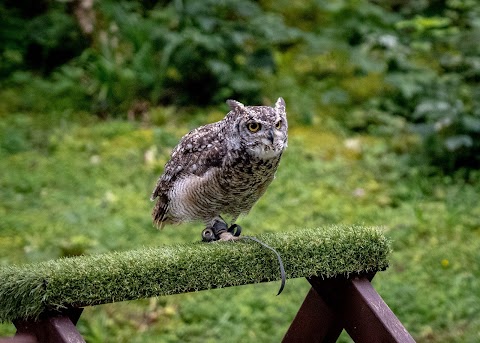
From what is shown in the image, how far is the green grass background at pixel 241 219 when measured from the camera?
13.4ft

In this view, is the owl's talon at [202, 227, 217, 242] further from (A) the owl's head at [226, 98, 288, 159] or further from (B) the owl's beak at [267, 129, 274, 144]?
(B) the owl's beak at [267, 129, 274, 144]

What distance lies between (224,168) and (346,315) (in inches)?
27.9

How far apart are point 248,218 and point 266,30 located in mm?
1895

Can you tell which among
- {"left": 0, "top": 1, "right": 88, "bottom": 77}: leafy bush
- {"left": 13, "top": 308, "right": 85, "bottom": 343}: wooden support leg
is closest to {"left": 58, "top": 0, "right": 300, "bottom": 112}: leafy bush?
{"left": 0, "top": 1, "right": 88, "bottom": 77}: leafy bush

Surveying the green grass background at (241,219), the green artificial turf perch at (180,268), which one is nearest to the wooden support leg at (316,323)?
the green artificial turf perch at (180,268)

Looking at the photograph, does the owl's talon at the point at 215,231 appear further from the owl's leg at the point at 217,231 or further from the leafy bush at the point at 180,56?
the leafy bush at the point at 180,56

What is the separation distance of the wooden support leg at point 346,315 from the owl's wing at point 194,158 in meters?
0.60

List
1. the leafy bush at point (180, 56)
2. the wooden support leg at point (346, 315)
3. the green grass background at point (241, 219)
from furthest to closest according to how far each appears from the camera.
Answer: the leafy bush at point (180, 56), the green grass background at point (241, 219), the wooden support leg at point (346, 315)

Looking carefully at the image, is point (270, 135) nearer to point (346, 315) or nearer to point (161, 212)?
point (346, 315)

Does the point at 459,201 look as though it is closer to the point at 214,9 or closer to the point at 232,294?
the point at 232,294

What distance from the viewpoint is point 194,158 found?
2.99 metres

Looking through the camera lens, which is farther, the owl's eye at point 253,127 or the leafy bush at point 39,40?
the leafy bush at point 39,40

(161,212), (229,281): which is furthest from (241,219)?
(229,281)

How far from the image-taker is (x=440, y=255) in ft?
15.3
